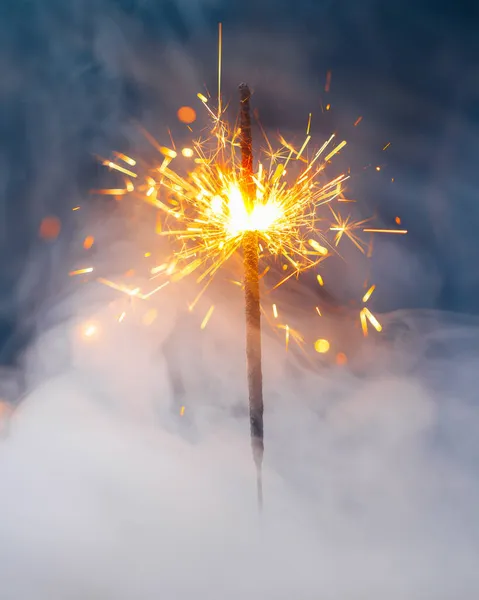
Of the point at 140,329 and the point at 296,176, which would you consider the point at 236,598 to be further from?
the point at 296,176

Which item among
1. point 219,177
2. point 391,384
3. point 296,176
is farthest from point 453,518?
point 219,177

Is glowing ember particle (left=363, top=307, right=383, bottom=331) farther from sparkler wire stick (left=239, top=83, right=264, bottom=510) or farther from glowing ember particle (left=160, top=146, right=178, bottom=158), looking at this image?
glowing ember particle (left=160, top=146, right=178, bottom=158)

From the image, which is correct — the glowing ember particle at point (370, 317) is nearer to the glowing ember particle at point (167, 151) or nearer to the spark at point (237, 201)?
the spark at point (237, 201)

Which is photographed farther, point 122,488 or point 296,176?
point 122,488

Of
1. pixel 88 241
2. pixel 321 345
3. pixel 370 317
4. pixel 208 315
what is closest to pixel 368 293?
pixel 370 317

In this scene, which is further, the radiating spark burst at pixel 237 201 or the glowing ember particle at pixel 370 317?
the glowing ember particle at pixel 370 317

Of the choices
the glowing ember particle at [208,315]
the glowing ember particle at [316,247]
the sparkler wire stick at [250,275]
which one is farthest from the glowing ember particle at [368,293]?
the sparkler wire stick at [250,275]
